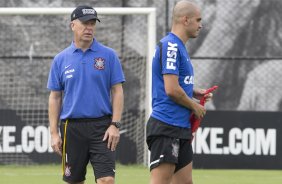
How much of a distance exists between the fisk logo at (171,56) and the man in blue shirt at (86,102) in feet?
2.37

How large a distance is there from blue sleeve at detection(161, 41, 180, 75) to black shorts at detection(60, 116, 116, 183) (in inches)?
35.9

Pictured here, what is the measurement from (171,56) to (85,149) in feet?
4.05

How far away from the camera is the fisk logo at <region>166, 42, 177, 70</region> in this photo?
748 centimetres

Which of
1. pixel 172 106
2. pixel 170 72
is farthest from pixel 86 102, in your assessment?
pixel 170 72

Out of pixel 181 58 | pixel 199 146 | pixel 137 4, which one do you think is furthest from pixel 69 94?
pixel 137 4

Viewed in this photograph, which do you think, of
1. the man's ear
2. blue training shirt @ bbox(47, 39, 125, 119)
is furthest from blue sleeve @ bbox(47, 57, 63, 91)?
the man's ear

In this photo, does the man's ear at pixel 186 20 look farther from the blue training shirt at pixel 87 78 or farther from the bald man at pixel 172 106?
the blue training shirt at pixel 87 78

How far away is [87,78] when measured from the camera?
7980 millimetres

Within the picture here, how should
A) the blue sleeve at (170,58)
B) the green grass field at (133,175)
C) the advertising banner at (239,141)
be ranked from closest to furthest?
the blue sleeve at (170,58), the green grass field at (133,175), the advertising banner at (239,141)

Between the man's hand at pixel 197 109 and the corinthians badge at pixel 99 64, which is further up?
the corinthians badge at pixel 99 64

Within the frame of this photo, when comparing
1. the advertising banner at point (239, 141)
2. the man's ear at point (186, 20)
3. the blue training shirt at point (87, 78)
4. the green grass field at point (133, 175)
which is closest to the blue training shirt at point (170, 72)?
the man's ear at point (186, 20)

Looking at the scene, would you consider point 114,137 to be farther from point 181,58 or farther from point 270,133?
point 270,133

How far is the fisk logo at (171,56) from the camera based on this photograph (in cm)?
748

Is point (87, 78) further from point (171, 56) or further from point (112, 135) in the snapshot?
point (171, 56)
